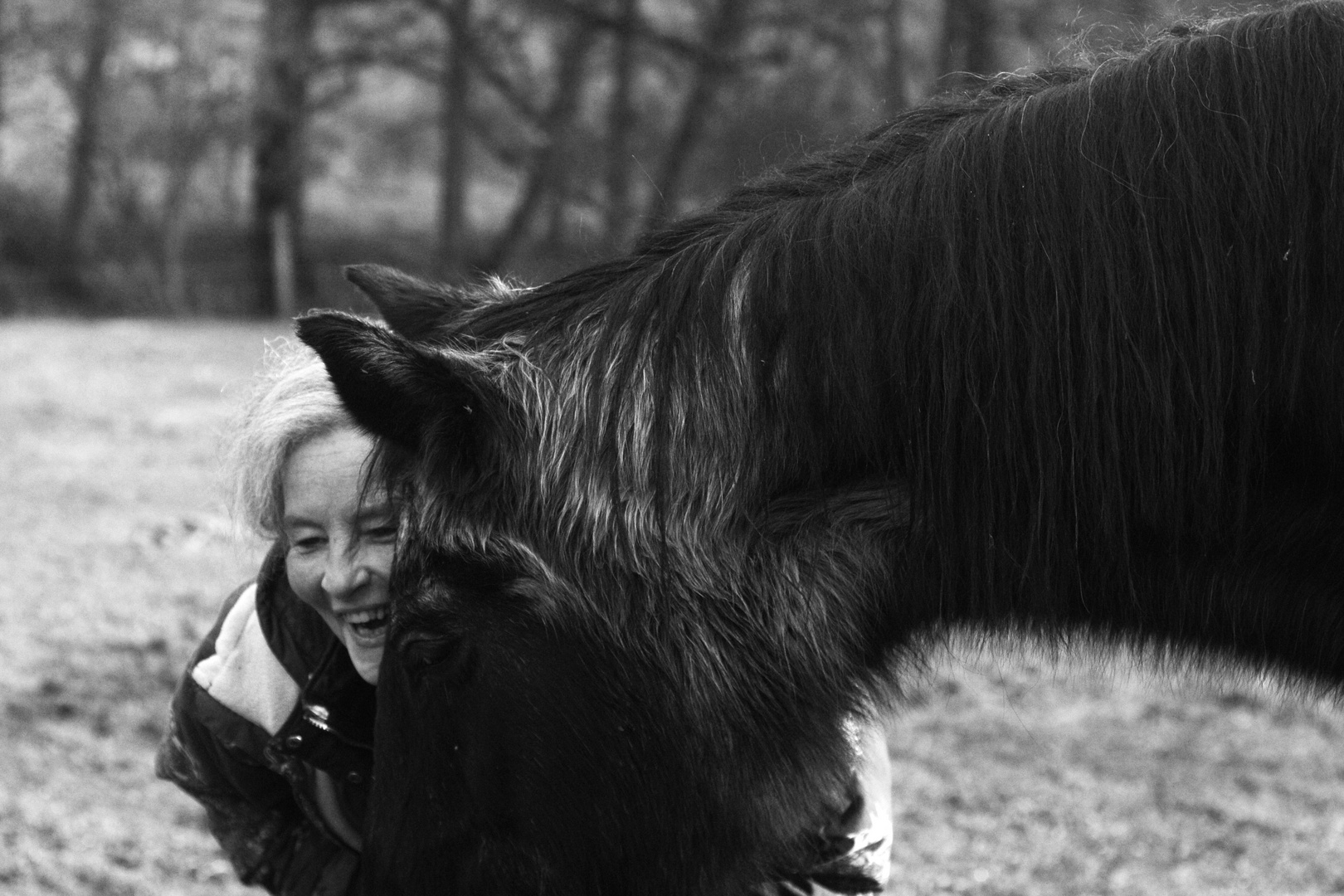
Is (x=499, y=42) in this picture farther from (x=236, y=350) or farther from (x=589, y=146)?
(x=236, y=350)

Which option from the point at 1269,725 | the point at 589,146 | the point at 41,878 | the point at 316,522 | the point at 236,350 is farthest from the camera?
the point at 589,146

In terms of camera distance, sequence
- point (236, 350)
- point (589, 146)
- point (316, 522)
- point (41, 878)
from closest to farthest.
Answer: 1. point (316, 522)
2. point (41, 878)
3. point (236, 350)
4. point (589, 146)

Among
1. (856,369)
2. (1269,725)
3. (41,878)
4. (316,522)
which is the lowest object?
(41,878)

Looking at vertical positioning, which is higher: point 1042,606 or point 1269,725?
point 1042,606

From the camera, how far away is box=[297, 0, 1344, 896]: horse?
2113 millimetres

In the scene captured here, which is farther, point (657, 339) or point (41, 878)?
point (41, 878)

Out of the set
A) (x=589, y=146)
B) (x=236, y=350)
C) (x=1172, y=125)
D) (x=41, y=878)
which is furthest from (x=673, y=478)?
(x=589, y=146)

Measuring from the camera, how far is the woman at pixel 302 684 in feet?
9.29

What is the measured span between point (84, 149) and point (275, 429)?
20967 millimetres

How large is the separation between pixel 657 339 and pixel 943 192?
0.48 meters

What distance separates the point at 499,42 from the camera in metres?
23.8

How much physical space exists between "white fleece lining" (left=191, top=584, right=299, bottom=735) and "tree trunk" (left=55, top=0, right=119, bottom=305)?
19.9 metres

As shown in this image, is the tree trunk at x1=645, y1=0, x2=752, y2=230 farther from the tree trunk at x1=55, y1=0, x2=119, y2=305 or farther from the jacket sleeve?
the jacket sleeve

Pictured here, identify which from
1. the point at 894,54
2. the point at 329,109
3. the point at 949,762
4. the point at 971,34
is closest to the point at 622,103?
the point at 894,54
